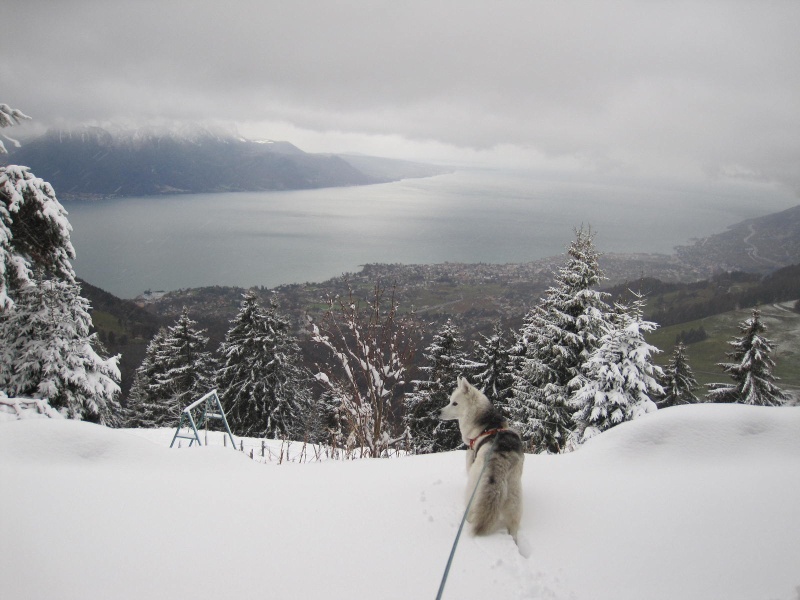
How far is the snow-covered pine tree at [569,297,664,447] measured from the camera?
10180 mm

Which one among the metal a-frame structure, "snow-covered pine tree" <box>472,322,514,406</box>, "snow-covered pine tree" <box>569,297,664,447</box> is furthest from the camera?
"snow-covered pine tree" <box>472,322,514,406</box>

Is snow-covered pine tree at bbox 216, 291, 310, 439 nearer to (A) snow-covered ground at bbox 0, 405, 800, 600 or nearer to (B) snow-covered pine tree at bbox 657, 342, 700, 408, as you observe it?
(A) snow-covered ground at bbox 0, 405, 800, 600

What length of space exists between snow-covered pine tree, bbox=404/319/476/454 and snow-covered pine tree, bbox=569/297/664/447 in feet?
22.5

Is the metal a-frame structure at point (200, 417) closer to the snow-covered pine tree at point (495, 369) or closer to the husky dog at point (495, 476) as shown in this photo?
the husky dog at point (495, 476)

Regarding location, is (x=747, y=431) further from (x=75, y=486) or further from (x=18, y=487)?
(x=18, y=487)

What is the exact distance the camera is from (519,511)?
2615 mm

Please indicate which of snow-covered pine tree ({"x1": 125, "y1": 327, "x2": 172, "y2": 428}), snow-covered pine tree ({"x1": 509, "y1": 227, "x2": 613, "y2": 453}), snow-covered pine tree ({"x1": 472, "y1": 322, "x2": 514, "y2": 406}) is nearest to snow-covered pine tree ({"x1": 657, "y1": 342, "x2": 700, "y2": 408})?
snow-covered pine tree ({"x1": 472, "y1": 322, "x2": 514, "y2": 406})

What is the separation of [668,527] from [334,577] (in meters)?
2.42

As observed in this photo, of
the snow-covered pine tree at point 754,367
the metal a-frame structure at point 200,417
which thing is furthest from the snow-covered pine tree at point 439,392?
the snow-covered pine tree at point 754,367

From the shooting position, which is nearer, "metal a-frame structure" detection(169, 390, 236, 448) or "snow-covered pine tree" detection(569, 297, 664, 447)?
"metal a-frame structure" detection(169, 390, 236, 448)

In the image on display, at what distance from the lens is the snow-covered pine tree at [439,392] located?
673 inches

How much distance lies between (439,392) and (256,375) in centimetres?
960

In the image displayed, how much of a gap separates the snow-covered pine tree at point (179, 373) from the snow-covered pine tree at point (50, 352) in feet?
28.4

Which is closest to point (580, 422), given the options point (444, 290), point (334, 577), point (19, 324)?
point (334, 577)
